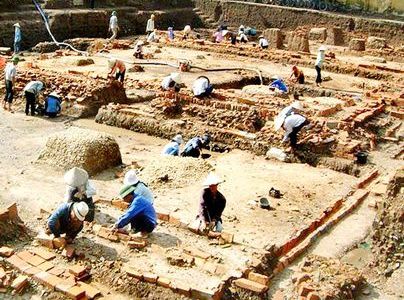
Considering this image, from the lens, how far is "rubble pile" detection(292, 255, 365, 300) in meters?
6.45

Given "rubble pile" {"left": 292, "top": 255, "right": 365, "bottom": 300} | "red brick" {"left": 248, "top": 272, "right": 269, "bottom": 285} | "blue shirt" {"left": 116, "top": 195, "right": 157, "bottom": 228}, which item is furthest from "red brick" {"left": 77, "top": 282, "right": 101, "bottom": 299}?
"rubble pile" {"left": 292, "top": 255, "right": 365, "bottom": 300}

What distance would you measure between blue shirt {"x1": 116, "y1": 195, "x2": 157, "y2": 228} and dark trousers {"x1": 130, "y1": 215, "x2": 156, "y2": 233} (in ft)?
0.13

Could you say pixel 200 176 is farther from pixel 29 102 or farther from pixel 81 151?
pixel 29 102

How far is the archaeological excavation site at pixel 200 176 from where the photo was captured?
21.9ft

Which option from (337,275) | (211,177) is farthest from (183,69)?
(337,275)

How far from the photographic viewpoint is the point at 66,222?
6.97 metres

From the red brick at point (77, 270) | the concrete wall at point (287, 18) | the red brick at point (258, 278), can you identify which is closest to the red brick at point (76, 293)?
the red brick at point (77, 270)

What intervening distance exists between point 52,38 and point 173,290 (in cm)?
1854

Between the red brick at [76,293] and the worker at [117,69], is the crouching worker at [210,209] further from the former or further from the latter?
the worker at [117,69]

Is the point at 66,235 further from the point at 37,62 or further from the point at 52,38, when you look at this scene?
the point at 52,38

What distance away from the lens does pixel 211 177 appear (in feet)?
24.8

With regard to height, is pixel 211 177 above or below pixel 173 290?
above

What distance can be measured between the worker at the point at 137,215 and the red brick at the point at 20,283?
4.38 feet

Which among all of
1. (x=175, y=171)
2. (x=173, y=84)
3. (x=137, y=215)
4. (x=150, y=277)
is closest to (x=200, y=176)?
(x=175, y=171)
